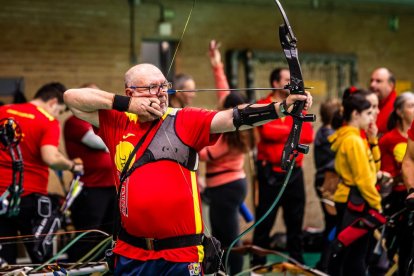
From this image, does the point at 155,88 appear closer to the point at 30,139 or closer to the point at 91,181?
the point at 30,139

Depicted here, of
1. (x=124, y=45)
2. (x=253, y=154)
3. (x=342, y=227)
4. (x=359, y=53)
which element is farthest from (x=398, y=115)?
(x=359, y=53)

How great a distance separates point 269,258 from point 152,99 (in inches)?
187

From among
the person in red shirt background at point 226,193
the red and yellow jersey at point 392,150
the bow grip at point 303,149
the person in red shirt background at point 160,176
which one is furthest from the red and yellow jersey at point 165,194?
the red and yellow jersey at point 392,150

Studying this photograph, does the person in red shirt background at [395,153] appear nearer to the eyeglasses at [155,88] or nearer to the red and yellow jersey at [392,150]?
the red and yellow jersey at [392,150]

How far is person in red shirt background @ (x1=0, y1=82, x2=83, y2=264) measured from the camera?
19.5 feet

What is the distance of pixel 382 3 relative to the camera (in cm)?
1058

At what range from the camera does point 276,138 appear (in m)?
7.14

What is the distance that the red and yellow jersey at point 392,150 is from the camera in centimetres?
627

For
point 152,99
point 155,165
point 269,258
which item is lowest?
point 269,258

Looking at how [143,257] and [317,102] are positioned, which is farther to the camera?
[317,102]

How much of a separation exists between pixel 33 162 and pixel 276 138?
2145 mm

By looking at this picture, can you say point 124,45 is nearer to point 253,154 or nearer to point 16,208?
point 253,154

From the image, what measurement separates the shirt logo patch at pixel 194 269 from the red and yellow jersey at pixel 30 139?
2.15 m

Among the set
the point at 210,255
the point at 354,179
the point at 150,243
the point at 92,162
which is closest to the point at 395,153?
the point at 354,179
